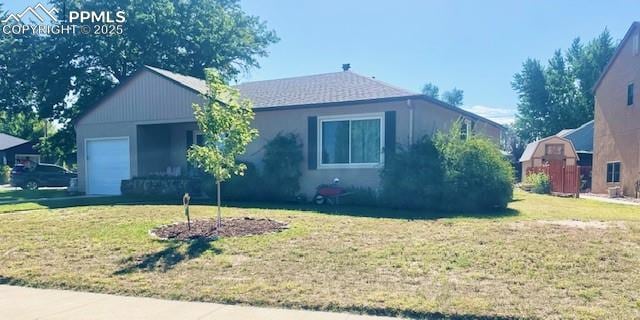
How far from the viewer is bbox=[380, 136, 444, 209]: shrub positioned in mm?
11469

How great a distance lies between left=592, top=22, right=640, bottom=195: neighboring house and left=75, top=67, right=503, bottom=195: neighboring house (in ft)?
22.7

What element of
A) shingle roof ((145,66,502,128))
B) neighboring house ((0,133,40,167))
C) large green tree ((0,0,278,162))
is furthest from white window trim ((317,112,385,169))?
neighboring house ((0,133,40,167))

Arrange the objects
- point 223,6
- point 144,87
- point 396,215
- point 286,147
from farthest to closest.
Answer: point 223,6
point 144,87
point 286,147
point 396,215

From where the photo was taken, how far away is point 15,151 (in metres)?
39.5

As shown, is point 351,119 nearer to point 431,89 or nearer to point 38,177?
point 38,177

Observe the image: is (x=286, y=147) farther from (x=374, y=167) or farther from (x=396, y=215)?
(x=396, y=215)

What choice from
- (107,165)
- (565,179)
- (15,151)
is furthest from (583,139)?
(15,151)

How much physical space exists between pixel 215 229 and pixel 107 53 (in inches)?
819

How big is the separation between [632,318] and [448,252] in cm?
259

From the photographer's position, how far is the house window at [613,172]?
22.6 m

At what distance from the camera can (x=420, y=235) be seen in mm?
7691

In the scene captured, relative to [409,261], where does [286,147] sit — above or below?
above

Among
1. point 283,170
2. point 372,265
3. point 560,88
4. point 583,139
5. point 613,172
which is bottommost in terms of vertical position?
point 372,265

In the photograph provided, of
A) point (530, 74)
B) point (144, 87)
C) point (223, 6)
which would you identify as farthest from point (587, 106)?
point (144, 87)
